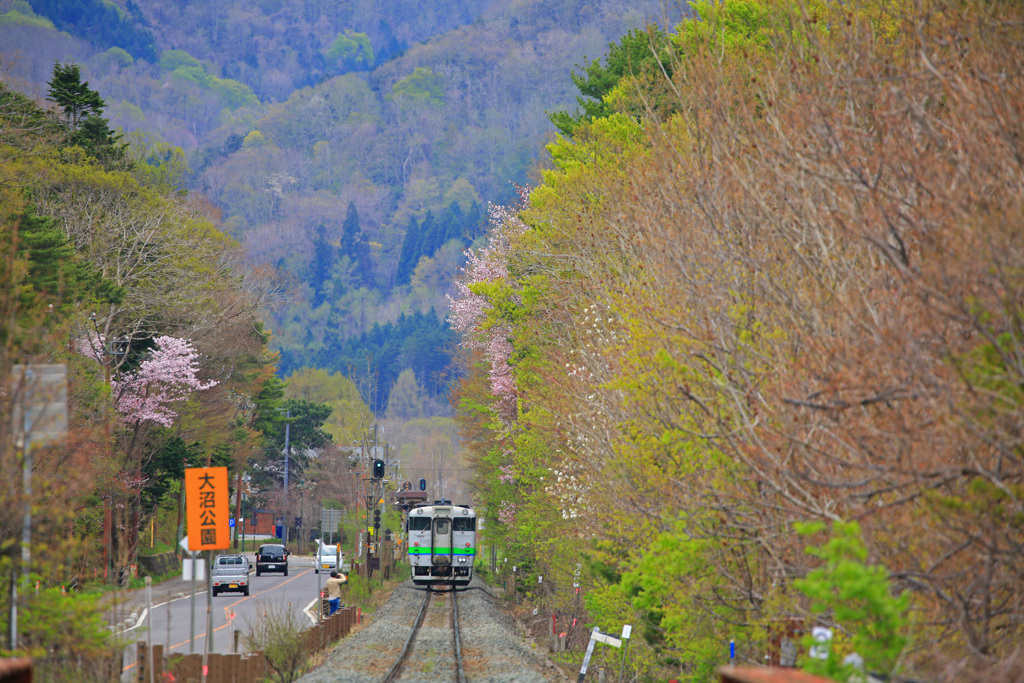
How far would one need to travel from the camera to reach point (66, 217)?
40.1 metres

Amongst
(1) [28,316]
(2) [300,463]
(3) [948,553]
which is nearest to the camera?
(3) [948,553]

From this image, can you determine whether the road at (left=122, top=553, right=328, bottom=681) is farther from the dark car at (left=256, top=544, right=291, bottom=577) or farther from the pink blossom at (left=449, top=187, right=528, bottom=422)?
the pink blossom at (left=449, top=187, right=528, bottom=422)

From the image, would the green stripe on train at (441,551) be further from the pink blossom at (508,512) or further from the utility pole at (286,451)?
the utility pole at (286,451)

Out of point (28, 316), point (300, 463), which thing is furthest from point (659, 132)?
point (300, 463)

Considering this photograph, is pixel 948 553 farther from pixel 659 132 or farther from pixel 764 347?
pixel 659 132

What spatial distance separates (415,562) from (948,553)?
3974 cm

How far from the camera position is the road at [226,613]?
881 inches

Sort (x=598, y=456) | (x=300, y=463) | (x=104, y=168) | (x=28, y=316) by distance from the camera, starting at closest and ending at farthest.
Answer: (x=28, y=316) → (x=598, y=456) → (x=104, y=168) → (x=300, y=463)

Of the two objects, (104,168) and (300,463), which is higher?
(104,168)

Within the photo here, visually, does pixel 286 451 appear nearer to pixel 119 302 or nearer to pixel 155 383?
pixel 155 383

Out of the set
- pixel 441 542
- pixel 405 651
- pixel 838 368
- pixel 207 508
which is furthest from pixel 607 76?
pixel 838 368

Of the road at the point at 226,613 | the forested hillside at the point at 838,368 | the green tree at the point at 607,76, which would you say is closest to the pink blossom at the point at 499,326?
the green tree at the point at 607,76

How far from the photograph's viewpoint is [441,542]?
44969 mm

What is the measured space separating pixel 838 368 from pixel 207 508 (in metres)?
11.0
